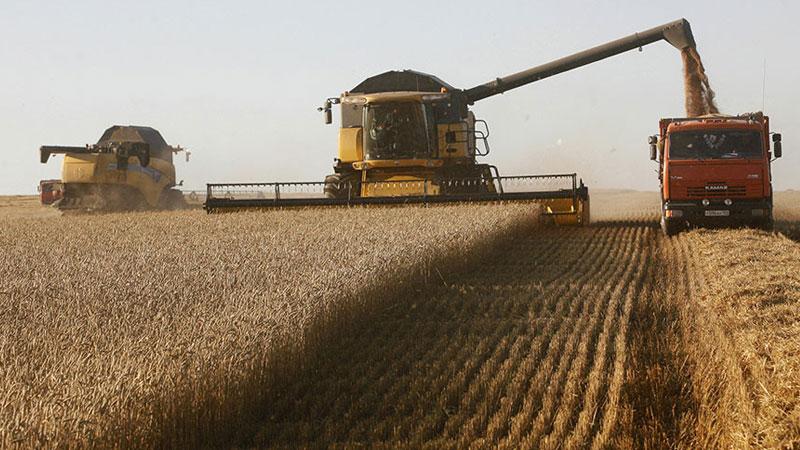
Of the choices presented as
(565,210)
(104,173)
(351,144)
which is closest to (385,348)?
(565,210)

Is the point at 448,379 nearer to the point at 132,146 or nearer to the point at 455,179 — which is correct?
the point at 455,179

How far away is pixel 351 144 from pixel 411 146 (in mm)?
1327

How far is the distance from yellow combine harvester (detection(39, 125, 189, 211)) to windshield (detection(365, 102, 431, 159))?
35.3 feet

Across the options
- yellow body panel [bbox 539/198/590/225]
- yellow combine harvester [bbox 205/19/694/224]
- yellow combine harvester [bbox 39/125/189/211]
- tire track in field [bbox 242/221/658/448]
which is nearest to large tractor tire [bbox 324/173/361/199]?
yellow combine harvester [bbox 205/19/694/224]

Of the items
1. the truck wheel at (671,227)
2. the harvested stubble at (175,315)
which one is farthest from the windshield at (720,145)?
the harvested stubble at (175,315)

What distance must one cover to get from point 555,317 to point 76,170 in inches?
852

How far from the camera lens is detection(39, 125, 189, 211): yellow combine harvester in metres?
28.3

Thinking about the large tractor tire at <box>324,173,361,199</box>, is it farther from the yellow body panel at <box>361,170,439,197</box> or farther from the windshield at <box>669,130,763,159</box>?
the windshield at <box>669,130,763,159</box>

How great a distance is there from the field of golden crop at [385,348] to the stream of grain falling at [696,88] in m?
7.80

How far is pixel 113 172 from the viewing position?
28.6 meters

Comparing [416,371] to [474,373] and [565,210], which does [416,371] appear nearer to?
[474,373]

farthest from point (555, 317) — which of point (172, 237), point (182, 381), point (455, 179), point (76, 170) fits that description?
point (76, 170)

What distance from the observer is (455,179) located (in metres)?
21.0

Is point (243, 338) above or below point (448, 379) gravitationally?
above
